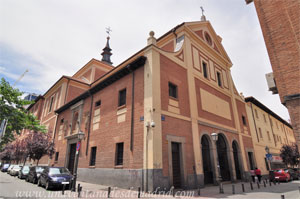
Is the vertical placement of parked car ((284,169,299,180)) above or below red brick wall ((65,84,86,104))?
below

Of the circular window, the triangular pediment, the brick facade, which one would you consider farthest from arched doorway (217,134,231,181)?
the circular window

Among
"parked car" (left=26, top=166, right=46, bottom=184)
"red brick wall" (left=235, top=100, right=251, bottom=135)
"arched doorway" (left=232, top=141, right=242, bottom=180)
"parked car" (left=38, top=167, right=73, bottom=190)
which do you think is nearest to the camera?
"parked car" (left=38, top=167, right=73, bottom=190)

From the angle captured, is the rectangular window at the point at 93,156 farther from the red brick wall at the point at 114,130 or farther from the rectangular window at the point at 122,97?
the rectangular window at the point at 122,97

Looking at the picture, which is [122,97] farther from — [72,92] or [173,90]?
[72,92]

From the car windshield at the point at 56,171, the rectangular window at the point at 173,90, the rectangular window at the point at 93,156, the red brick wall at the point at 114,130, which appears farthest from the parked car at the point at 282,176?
the car windshield at the point at 56,171

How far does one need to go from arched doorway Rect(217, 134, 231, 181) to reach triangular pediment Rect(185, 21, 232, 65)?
1038 cm

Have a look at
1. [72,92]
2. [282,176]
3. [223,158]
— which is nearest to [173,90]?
[223,158]

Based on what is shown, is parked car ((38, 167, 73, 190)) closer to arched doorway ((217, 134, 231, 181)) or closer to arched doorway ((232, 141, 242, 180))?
arched doorway ((217, 134, 231, 181))

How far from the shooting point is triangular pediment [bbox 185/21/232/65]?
18806 millimetres

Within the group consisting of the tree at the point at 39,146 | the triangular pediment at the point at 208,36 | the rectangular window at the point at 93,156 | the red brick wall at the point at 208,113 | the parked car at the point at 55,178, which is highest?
the triangular pediment at the point at 208,36

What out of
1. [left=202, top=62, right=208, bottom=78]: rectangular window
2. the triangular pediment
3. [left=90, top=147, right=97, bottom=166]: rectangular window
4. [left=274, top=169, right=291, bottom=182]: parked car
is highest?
the triangular pediment

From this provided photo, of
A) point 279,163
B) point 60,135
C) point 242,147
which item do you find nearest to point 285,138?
point 279,163

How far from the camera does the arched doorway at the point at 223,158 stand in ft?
53.2

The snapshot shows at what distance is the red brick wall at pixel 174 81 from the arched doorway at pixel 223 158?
19.8 ft
